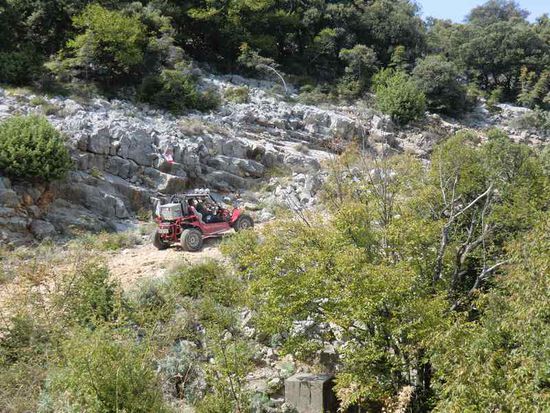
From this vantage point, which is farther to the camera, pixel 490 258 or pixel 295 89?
pixel 295 89

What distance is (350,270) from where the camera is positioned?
8727 mm

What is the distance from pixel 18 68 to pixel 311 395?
2016cm

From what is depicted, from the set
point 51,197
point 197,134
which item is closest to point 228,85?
point 197,134

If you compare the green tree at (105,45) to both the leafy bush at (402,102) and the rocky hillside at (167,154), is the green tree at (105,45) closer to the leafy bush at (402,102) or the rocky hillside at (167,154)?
the rocky hillside at (167,154)

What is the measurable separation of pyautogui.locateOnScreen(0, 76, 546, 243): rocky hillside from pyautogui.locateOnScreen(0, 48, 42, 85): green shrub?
1909 mm

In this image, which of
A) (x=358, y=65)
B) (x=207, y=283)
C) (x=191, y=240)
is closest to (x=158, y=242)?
(x=191, y=240)

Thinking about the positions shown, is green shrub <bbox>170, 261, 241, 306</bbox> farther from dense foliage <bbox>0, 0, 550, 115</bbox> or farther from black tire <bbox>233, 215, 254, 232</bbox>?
dense foliage <bbox>0, 0, 550, 115</bbox>

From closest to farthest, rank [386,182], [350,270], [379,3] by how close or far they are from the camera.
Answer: [350,270] → [386,182] → [379,3]

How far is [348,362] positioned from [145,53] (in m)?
23.1

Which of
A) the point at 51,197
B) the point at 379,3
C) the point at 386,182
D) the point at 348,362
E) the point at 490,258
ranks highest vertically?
the point at 379,3

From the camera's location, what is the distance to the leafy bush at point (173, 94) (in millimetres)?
24828

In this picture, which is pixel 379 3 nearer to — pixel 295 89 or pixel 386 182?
pixel 295 89

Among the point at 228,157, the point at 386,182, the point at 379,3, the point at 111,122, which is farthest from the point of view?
the point at 379,3

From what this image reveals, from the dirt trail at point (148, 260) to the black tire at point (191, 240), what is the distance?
0.52 ft
